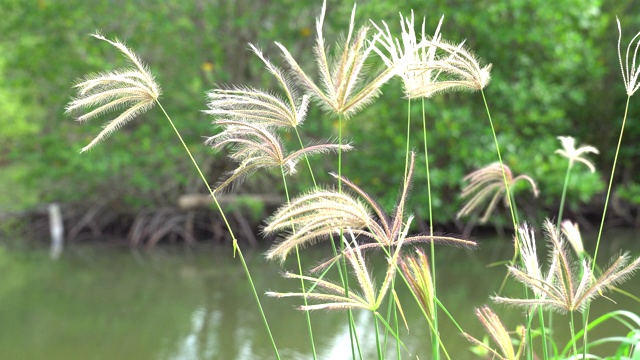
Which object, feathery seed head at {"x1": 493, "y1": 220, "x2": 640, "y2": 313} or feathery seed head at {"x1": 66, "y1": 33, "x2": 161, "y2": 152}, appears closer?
feathery seed head at {"x1": 493, "y1": 220, "x2": 640, "y2": 313}

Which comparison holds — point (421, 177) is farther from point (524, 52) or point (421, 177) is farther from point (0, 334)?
point (0, 334)

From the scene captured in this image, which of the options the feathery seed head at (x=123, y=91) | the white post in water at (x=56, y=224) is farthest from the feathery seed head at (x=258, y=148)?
the white post in water at (x=56, y=224)

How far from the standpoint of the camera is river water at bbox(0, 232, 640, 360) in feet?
14.7

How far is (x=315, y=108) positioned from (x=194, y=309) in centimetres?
367

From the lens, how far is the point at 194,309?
5.61 meters

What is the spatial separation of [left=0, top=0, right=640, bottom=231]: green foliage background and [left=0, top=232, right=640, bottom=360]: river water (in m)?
0.97

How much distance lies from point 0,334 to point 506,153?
15.6 ft

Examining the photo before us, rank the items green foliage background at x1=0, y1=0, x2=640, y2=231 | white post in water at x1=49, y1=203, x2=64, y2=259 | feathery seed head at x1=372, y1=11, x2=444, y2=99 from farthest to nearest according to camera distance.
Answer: white post in water at x1=49, y1=203, x2=64, y2=259 < green foliage background at x1=0, y1=0, x2=640, y2=231 < feathery seed head at x1=372, y1=11, x2=444, y2=99

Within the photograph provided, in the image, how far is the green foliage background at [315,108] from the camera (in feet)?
26.1

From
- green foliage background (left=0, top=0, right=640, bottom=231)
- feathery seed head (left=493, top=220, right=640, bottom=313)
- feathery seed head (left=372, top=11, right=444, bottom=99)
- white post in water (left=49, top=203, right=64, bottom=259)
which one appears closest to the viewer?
feathery seed head (left=493, top=220, right=640, bottom=313)

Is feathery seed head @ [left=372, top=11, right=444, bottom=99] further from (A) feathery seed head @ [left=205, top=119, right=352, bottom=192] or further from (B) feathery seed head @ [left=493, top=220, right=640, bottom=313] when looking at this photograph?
(B) feathery seed head @ [left=493, top=220, right=640, bottom=313]

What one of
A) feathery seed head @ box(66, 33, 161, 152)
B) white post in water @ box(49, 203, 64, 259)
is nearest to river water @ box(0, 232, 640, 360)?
white post in water @ box(49, 203, 64, 259)

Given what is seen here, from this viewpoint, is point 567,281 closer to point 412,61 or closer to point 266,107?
point 412,61

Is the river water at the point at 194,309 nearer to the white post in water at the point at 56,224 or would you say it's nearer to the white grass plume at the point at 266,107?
the white post in water at the point at 56,224
